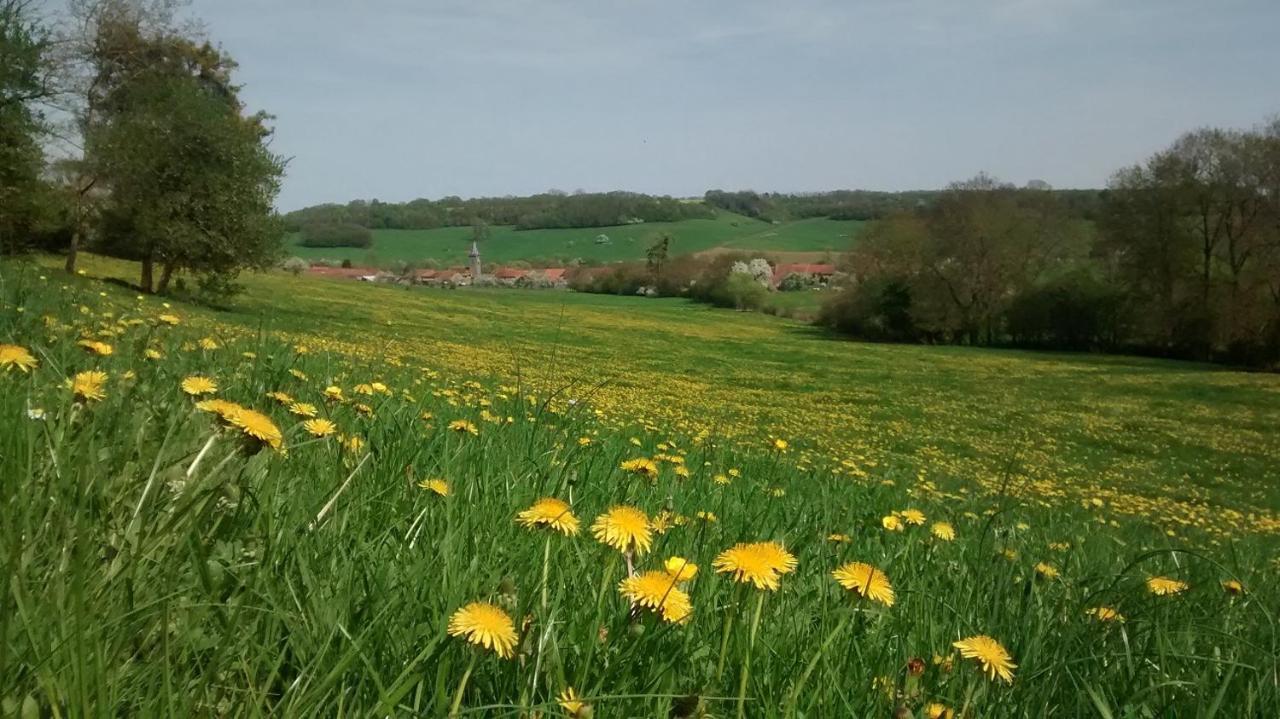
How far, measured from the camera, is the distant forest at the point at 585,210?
10762cm

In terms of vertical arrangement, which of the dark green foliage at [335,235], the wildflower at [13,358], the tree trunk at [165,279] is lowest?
the tree trunk at [165,279]

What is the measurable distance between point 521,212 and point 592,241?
53.2 feet

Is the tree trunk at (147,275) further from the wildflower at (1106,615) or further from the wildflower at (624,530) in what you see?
the wildflower at (1106,615)

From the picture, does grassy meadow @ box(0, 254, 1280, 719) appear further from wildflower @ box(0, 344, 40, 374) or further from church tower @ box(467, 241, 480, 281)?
church tower @ box(467, 241, 480, 281)

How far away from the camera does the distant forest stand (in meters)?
108

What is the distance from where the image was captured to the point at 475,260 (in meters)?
89.8

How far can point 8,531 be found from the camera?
3.60ft

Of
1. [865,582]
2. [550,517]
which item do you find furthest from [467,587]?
[865,582]

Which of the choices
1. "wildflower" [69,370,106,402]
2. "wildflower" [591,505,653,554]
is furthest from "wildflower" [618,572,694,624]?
"wildflower" [69,370,106,402]

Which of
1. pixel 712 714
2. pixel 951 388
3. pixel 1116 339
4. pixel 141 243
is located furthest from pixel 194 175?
pixel 1116 339

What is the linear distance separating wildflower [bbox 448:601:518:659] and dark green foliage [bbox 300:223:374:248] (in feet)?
319

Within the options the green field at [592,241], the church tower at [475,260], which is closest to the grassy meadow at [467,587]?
the church tower at [475,260]

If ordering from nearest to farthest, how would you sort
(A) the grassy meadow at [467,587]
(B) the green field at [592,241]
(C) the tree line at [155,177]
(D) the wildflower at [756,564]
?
(A) the grassy meadow at [467,587], (D) the wildflower at [756,564], (C) the tree line at [155,177], (B) the green field at [592,241]

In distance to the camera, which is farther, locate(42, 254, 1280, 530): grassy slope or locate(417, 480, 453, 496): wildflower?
locate(42, 254, 1280, 530): grassy slope
